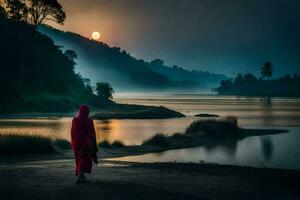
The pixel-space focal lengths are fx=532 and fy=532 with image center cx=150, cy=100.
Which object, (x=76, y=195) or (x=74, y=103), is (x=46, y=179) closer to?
(x=76, y=195)

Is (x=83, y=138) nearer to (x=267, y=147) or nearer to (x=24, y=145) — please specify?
(x=24, y=145)

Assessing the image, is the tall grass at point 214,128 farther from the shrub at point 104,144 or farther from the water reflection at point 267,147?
the shrub at point 104,144

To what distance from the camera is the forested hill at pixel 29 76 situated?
266 feet

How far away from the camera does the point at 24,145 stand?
86.3ft

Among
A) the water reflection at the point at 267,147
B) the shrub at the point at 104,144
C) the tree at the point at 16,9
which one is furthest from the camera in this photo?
the tree at the point at 16,9

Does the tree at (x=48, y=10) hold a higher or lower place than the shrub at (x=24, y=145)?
higher

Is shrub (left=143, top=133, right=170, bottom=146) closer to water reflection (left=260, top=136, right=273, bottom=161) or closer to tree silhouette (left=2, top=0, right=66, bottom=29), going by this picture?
water reflection (left=260, top=136, right=273, bottom=161)

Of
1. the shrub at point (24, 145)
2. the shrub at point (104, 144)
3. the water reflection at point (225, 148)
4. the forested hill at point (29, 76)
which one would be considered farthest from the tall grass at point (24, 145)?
the forested hill at point (29, 76)

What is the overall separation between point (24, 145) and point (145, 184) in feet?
40.9

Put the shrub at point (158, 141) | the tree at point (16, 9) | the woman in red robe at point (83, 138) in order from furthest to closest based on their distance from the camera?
the tree at point (16, 9)
the shrub at point (158, 141)
the woman in red robe at point (83, 138)

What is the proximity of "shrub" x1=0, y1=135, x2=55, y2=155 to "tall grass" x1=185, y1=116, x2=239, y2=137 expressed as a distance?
19.3 metres

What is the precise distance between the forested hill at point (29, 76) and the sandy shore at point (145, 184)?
207 feet

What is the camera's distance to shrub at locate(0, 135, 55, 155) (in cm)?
2552

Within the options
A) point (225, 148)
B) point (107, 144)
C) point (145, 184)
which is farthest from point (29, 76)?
point (145, 184)
